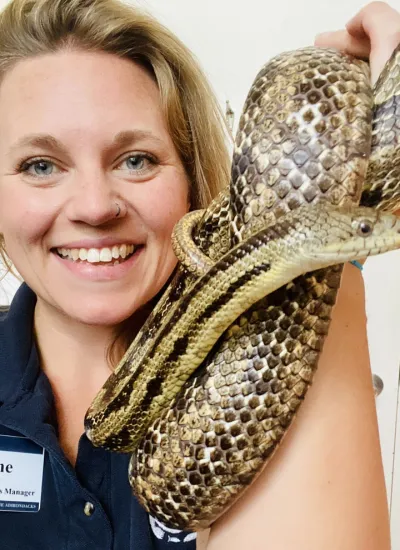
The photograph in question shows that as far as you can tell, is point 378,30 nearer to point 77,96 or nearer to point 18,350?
point 77,96

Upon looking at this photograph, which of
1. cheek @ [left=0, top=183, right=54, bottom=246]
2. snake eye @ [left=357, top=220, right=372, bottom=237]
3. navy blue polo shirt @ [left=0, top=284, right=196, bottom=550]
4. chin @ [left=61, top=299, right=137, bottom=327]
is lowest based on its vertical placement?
navy blue polo shirt @ [left=0, top=284, right=196, bottom=550]

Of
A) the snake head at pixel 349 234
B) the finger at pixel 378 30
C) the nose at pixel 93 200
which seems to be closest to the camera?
the snake head at pixel 349 234

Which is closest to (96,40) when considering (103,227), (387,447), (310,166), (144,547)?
(103,227)

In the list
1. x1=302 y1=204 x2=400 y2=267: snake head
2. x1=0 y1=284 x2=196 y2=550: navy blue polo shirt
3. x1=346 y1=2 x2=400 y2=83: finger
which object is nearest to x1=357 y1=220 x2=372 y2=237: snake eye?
x1=302 y1=204 x2=400 y2=267: snake head

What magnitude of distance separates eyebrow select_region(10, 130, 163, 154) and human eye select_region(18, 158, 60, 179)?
36mm

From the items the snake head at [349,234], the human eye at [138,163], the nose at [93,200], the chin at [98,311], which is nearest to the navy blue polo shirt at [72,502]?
the chin at [98,311]

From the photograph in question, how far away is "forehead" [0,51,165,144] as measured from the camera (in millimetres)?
1062

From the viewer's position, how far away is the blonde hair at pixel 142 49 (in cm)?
121

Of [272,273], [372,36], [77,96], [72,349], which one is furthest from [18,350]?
[372,36]

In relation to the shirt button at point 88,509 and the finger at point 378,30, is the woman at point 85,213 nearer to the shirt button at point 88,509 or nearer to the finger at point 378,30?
the shirt button at point 88,509

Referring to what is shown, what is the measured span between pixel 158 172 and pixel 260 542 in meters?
0.79

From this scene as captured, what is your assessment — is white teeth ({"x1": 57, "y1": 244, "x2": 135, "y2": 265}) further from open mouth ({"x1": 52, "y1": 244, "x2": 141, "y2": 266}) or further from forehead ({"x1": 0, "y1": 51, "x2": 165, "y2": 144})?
forehead ({"x1": 0, "y1": 51, "x2": 165, "y2": 144})

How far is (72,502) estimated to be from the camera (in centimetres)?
117

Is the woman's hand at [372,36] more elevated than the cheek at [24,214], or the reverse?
the woman's hand at [372,36]
